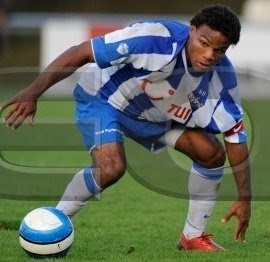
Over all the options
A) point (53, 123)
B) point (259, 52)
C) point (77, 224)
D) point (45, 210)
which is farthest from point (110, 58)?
point (259, 52)

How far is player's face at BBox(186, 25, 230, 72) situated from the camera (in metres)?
6.03

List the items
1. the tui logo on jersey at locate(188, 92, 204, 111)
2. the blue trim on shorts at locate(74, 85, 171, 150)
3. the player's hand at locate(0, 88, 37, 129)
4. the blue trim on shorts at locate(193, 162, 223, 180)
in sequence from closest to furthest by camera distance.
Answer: the player's hand at locate(0, 88, 37, 129), the blue trim on shorts at locate(74, 85, 171, 150), the tui logo on jersey at locate(188, 92, 204, 111), the blue trim on shorts at locate(193, 162, 223, 180)

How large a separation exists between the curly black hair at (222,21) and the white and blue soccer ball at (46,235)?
1510mm

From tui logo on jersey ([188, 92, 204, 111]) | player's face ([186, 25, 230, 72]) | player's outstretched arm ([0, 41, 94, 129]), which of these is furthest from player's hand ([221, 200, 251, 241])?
player's outstretched arm ([0, 41, 94, 129])

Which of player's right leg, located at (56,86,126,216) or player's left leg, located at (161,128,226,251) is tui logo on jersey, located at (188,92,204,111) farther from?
player's right leg, located at (56,86,126,216)

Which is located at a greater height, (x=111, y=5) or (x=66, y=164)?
(x=66, y=164)

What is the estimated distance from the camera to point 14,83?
24.9 m

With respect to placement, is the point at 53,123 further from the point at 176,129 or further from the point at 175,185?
the point at 176,129

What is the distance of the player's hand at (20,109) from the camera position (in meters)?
5.89

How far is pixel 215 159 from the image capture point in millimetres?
6496

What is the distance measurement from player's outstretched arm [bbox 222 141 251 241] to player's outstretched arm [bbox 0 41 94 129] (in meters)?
1.18

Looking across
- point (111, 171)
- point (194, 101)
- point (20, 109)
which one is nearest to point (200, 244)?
point (111, 171)

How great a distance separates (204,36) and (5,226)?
91.6 inches

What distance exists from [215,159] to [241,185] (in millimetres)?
243
